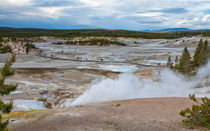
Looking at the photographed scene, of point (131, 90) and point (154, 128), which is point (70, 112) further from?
point (131, 90)

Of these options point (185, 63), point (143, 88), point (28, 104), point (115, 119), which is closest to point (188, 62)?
point (185, 63)

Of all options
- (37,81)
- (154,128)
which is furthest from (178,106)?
(37,81)

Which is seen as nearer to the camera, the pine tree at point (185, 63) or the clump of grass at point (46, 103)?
the clump of grass at point (46, 103)

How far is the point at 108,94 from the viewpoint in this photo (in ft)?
60.9

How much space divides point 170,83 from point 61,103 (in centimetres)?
1294

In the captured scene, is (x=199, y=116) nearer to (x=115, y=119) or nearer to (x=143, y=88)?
(x=115, y=119)

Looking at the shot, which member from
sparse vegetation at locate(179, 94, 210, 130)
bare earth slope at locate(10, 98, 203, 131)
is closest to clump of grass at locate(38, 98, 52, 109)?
bare earth slope at locate(10, 98, 203, 131)

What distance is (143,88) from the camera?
20.2 meters

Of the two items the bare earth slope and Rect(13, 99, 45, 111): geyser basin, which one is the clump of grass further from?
the bare earth slope

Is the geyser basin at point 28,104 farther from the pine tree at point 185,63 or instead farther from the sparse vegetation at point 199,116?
the pine tree at point 185,63

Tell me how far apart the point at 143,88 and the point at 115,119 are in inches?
431

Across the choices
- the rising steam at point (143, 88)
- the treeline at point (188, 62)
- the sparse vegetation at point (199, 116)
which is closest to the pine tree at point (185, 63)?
the treeline at point (188, 62)

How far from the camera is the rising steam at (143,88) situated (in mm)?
17916

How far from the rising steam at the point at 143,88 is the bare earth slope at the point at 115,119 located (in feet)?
18.0
